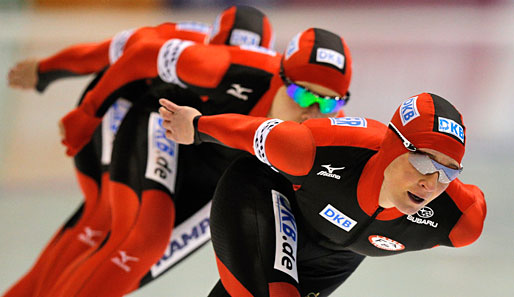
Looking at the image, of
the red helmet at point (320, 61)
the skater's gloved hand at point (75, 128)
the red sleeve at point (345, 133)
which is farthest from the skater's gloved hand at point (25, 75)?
the red sleeve at point (345, 133)

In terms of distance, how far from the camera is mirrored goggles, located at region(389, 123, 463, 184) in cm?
236

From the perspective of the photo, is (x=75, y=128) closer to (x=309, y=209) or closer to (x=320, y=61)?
(x=320, y=61)

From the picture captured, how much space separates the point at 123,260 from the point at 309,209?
930 millimetres

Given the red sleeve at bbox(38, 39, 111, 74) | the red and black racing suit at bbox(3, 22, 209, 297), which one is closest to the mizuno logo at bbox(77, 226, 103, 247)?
the red and black racing suit at bbox(3, 22, 209, 297)

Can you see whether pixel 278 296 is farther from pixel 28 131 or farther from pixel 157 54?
pixel 28 131

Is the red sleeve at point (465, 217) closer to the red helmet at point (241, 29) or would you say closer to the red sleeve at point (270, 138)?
the red sleeve at point (270, 138)

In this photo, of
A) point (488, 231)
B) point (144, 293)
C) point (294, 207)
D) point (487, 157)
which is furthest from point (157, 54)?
point (487, 157)

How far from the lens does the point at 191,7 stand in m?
8.45

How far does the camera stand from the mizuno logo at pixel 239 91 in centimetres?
333

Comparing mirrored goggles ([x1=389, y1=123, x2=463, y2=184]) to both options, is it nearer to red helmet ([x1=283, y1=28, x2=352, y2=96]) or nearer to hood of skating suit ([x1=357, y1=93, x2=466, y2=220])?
hood of skating suit ([x1=357, y1=93, x2=466, y2=220])

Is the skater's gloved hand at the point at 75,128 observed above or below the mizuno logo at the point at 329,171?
below

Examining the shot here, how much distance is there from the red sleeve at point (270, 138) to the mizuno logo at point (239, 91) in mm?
619

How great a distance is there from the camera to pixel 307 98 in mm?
3174

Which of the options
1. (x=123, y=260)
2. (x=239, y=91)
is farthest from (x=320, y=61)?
(x=123, y=260)
